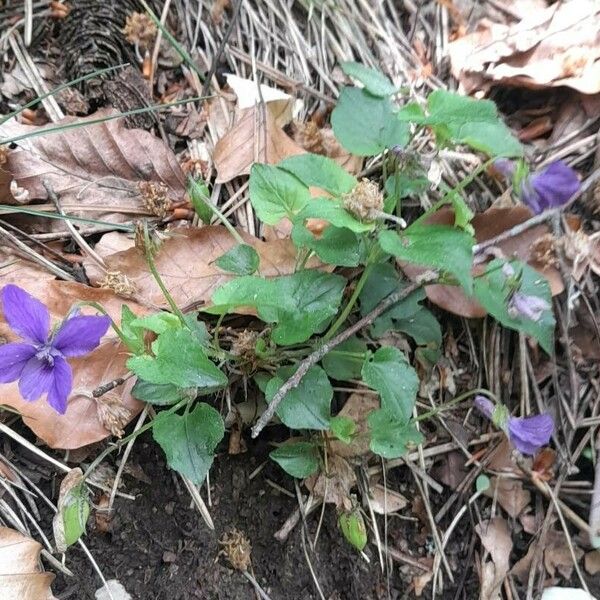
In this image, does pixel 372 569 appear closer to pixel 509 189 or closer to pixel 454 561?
pixel 454 561

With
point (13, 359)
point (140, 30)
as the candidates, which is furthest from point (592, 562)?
point (140, 30)

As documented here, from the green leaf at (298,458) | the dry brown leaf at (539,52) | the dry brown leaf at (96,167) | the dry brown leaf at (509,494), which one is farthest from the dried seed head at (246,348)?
the dry brown leaf at (539,52)

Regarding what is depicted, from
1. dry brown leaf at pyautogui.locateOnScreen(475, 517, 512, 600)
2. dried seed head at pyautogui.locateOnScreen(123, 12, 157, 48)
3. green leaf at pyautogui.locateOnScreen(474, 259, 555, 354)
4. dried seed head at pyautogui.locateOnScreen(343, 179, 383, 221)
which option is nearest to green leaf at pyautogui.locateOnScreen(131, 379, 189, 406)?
dried seed head at pyautogui.locateOnScreen(343, 179, 383, 221)

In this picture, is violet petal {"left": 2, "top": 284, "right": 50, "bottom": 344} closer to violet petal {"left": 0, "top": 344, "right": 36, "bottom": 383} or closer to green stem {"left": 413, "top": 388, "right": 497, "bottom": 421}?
violet petal {"left": 0, "top": 344, "right": 36, "bottom": 383}

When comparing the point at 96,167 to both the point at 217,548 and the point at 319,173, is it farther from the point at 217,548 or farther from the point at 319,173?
the point at 217,548

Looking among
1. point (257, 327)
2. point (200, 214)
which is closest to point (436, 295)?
point (257, 327)

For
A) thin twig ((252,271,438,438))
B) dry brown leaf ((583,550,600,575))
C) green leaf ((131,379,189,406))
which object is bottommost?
dry brown leaf ((583,550,600,575))
